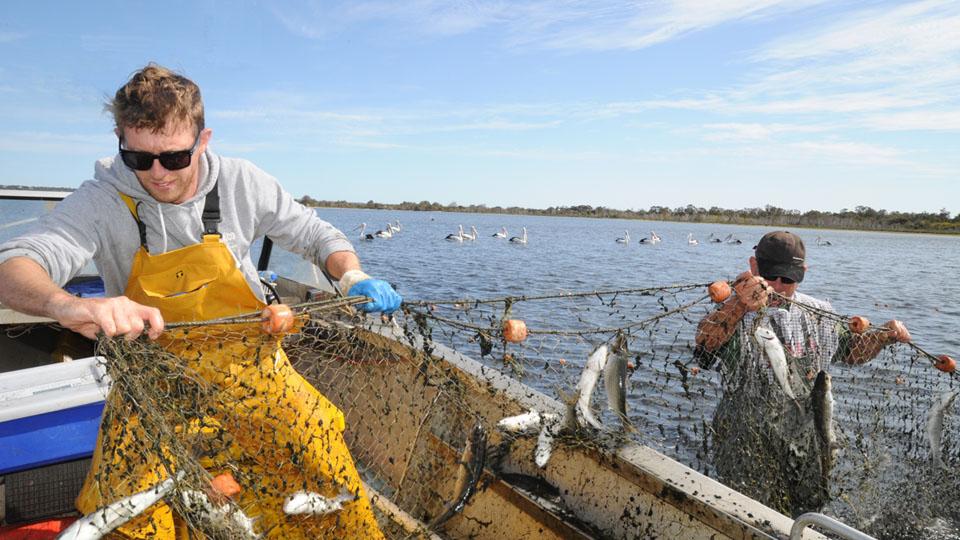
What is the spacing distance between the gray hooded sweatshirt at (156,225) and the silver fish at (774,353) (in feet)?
9.94

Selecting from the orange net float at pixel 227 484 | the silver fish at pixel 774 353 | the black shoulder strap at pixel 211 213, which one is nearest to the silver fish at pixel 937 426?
the silver fish at pixel 774 353

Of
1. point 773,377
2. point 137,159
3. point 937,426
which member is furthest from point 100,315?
point 937,426

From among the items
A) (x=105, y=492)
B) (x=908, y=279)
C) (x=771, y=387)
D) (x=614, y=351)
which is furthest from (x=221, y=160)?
(x=908, y=279)

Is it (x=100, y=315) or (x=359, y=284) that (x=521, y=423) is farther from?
(x=100, y=315)

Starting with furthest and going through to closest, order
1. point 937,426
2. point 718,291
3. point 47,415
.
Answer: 1. point 937,426
2. point 718,291
3. point 47,415

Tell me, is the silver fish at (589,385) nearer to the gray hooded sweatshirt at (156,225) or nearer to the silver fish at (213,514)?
the gray hooded sweatshirt at (156,225)

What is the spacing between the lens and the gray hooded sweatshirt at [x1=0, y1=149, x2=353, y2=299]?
2.52 meters

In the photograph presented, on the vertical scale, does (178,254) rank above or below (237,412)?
above

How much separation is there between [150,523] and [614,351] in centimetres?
321

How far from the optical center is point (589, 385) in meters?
4.29

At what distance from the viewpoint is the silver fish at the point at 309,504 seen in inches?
113

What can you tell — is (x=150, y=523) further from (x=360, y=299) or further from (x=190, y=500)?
(x=360, y=299)

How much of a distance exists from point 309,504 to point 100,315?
4.25 ft

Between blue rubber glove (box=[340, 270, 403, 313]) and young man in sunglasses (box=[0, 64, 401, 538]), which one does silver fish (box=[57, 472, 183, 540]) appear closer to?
young man in sunglasses (box=[0, 64, 401, 538])
